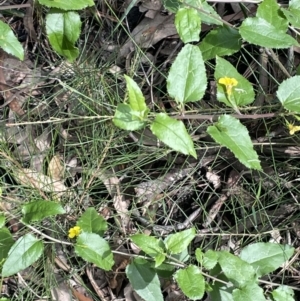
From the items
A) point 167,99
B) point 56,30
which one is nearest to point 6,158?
point 56,30

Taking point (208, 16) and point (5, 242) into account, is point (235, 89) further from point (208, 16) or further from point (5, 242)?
point (5, 242)

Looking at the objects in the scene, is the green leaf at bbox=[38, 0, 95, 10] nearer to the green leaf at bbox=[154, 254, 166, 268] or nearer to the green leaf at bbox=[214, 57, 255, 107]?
the green leaf at bbox=[214, 57, 255, 107]

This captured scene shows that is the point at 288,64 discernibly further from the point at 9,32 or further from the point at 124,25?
the point at 9,32

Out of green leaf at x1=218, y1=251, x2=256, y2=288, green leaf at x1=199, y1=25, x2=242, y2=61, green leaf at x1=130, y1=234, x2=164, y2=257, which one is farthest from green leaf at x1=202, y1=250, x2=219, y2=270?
green leaf at x1=199, y1=25, x2=242, y2=61

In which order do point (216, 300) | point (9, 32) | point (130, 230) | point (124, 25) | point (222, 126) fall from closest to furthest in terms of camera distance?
point (222, 126) → point (216, 300) → point (9, 32) → point (130, 230) → point (124, 25)

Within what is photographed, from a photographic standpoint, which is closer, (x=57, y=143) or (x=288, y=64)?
(x=288, y=64)

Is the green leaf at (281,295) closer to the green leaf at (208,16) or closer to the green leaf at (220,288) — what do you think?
the green leaf at (220,288)

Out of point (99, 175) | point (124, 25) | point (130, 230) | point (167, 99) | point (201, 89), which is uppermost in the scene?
point (201, 89)
